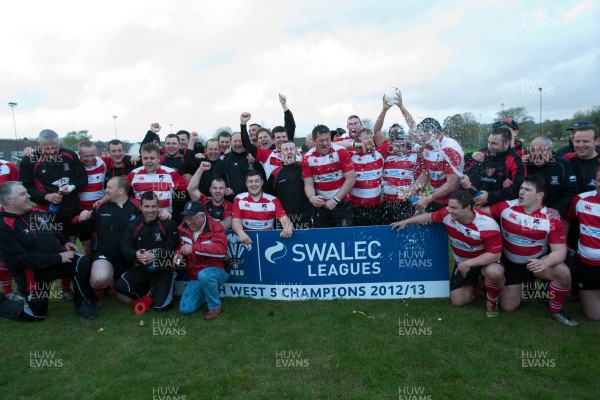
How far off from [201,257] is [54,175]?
2.82 meters

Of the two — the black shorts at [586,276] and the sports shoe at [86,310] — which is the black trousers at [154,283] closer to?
the sports shoe at [86,310]

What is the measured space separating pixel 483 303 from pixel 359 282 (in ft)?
5.37

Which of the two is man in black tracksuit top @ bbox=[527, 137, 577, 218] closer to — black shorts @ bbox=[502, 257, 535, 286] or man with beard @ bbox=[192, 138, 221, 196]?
black shorts @ bbox=[502, 257, 535, 286]

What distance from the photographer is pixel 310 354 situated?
13.8ft

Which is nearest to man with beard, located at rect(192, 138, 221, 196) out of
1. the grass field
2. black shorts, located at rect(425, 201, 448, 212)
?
the grass field

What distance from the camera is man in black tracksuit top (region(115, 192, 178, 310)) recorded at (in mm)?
5441

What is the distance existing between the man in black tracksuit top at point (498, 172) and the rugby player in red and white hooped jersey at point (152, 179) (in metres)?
4.28

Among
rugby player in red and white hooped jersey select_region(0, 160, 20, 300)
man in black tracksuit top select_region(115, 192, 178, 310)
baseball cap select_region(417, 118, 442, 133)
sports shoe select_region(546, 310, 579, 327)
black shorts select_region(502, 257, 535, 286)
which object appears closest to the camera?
sports shoe select_region(546, 310, 579, 327)

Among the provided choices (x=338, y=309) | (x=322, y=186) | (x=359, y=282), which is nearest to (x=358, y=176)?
(x=322, y=186)

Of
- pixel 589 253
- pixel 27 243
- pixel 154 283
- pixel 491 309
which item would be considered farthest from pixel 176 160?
pixel 589 253

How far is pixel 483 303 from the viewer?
209 inches

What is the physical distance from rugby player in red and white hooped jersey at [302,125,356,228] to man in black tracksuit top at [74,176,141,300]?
2.55 m

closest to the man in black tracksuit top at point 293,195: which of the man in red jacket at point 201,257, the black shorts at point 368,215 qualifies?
the black shorts at point 368,215

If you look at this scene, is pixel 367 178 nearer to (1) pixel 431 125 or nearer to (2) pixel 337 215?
(2) pixel 337 215
